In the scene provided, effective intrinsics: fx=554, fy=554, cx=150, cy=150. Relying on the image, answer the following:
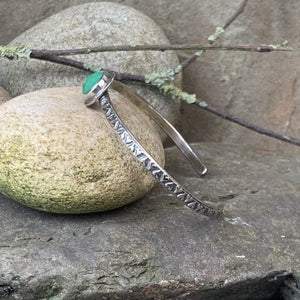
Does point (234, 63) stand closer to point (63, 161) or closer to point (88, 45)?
point (88, 45)

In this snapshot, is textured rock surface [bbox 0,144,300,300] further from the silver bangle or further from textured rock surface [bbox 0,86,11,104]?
textured rock surface [bbox 0,86,11,104]

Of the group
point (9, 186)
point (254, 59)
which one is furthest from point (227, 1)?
point (9, 186)

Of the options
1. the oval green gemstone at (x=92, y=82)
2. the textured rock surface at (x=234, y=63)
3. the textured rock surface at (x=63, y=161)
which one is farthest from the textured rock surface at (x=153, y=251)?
the textured rock surface at (x=234, y=63)

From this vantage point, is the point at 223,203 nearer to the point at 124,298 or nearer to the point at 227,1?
the point at 124,298

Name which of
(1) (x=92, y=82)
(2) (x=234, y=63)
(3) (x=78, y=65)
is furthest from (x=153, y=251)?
(2) (x=234, y=63)

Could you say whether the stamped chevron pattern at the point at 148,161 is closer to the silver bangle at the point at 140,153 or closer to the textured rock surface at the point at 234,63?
the silver bangle at the point at 140,153
